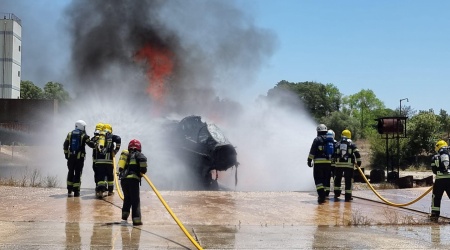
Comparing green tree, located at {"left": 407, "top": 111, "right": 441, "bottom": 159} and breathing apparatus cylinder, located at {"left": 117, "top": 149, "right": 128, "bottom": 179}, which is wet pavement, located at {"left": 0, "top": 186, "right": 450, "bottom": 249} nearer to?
breathing apparatus cylinder, located at {"left": 117, "top": 149, "right": 128, "bottom": 179}

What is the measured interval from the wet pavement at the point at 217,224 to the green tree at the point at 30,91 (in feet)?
263

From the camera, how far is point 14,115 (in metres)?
55.0

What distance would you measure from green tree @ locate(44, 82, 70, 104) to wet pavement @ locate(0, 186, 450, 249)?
255ft

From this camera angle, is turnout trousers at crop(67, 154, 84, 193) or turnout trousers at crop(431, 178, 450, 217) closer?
turnout trousers at crop(431, 178, 450, 217)

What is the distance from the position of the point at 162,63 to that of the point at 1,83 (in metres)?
44.7

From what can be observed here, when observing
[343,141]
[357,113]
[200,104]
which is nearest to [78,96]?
[200,104]

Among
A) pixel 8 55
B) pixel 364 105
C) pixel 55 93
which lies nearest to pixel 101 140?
pixel 8 55

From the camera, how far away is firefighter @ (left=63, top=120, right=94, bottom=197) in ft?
40.8

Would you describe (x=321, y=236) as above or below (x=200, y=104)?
below

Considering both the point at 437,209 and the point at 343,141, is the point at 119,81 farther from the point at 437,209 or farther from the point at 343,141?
the point at 437,209

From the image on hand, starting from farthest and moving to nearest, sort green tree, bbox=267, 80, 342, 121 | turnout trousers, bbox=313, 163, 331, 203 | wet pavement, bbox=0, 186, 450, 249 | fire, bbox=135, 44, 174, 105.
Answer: green tree, bbox=267, 80, 342, 121, fire, bbox=135, 44, 174, 105, turnout trousers, bbox=313, 163, 331, 203, wet pavement, bbox=0, 186, 450, 249

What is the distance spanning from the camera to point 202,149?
1856 cm

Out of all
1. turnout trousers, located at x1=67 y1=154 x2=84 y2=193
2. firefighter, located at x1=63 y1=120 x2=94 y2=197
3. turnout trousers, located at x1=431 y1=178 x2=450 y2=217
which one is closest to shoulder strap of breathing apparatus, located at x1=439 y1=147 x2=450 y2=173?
turnout trousers, located at x1=431 y1=178 x2=450 y2=217

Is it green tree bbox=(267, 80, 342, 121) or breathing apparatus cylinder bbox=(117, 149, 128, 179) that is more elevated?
green tree bbox=(267, 80, 342, 121)
